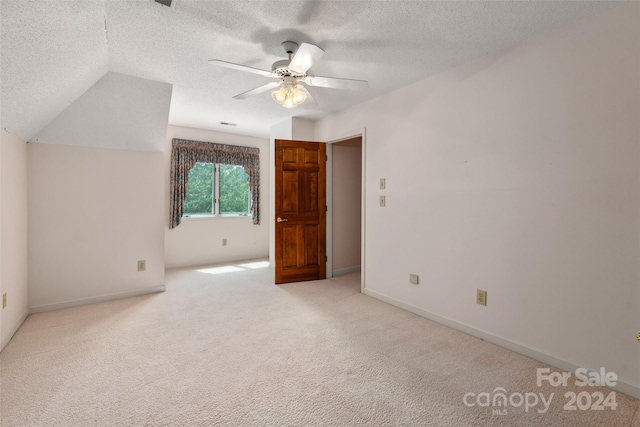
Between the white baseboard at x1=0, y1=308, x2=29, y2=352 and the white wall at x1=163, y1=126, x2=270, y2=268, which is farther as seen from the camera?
the white wall at x1=163, y1=126, x2=270, y2=268

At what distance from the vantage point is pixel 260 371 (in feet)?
6.58

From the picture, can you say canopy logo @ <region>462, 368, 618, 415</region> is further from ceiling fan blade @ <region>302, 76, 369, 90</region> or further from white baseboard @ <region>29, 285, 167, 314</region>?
white baseboard @ <region>29, 285, 167, 314</region>

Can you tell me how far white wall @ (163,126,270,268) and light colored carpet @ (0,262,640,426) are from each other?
202cm

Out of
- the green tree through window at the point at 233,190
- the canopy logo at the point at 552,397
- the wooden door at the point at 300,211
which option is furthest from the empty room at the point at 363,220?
the green tree through window at the point at 233,190

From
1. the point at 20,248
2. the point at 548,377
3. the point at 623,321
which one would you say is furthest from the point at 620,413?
the point at 20,248

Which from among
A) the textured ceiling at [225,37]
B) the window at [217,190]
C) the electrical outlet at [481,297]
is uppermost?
the textured ceiling at [225,37]

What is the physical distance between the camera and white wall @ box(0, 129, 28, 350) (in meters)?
2.34

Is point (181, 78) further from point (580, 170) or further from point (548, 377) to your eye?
point (548, 377)

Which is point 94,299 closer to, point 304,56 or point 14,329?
point 14,329

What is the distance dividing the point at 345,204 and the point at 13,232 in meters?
3.77

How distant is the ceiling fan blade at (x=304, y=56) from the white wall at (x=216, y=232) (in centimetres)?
376

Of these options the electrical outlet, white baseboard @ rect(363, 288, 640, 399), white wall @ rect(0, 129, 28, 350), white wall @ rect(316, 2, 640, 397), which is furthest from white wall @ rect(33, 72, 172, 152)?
the electrical outlet

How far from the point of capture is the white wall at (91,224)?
3.03 metres

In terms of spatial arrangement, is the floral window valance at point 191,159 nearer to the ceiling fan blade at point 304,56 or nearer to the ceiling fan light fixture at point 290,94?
the ceiling fan light fixture at point 290,94
